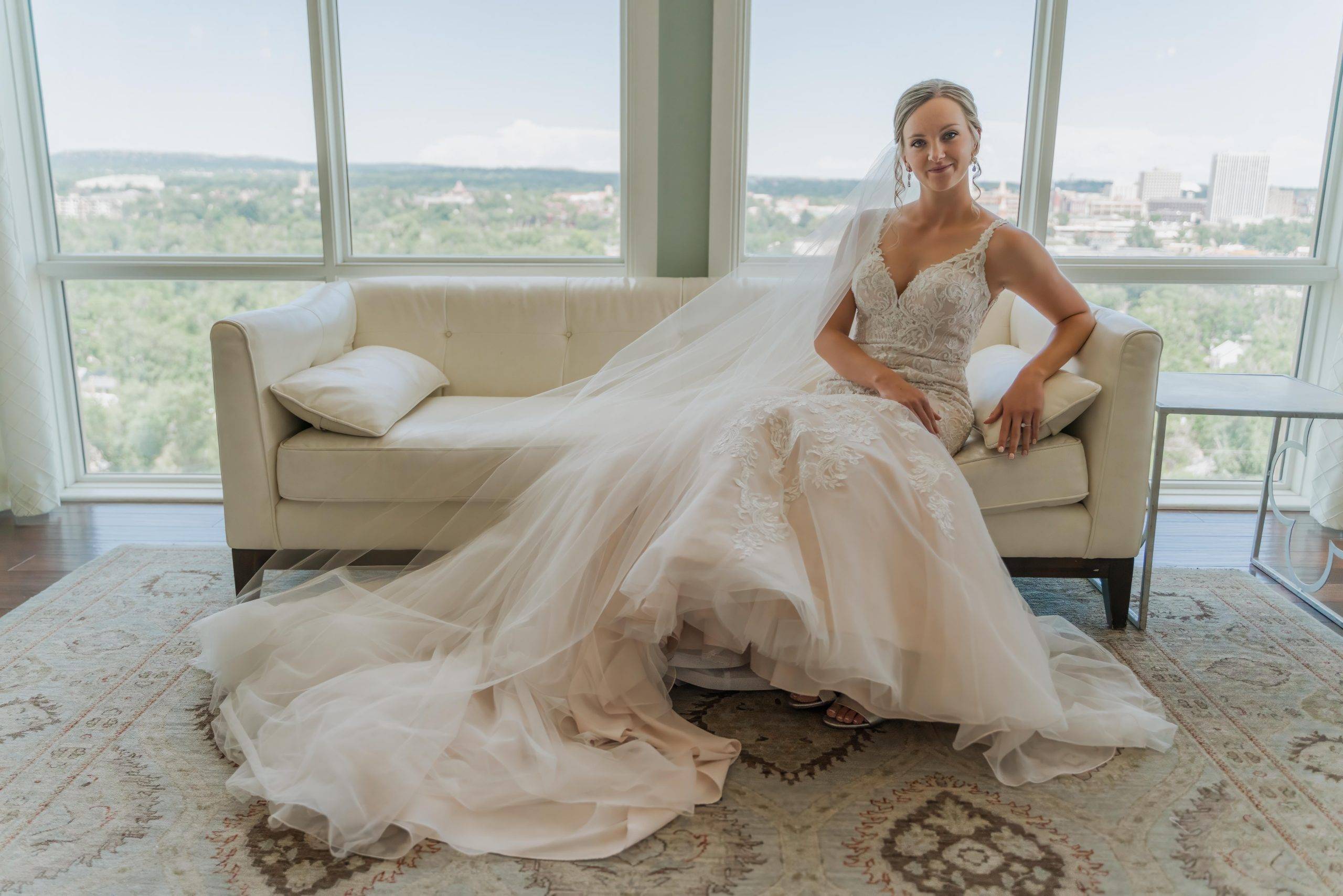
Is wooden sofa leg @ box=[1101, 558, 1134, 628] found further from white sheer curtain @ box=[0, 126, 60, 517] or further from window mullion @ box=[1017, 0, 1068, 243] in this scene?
white sheer curtain @ box=[0, 126, 60, 517]

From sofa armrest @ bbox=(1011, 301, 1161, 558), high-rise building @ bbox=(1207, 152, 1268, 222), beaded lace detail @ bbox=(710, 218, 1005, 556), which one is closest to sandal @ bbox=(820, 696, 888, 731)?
beaded lace detail @ bbox=(710, 218, 1005, 556)

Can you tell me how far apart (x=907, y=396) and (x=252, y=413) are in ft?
5.49

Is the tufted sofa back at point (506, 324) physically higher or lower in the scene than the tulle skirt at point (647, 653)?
higher

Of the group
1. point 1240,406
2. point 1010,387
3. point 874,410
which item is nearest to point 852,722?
point 874,410

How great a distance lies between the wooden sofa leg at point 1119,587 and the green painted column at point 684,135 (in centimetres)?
173

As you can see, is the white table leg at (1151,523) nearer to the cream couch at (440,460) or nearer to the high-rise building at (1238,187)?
the cream couch at (440,460)

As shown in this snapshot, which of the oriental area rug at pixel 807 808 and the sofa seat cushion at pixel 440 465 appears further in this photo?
the sofa seat cushion at pixel 440 465

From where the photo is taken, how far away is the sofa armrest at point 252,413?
96.3 inches

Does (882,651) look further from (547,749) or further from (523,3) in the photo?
(523,3)

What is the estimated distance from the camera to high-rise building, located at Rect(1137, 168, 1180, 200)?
344 cm

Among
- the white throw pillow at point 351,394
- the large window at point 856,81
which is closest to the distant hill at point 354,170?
the large window at point 856,81

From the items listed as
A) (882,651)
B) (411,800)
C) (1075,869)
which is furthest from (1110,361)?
(411,800)

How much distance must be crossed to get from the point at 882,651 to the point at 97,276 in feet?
10.8

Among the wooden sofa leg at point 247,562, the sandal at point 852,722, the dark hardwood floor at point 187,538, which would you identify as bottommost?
the dark hardwood floor at point 187,538
